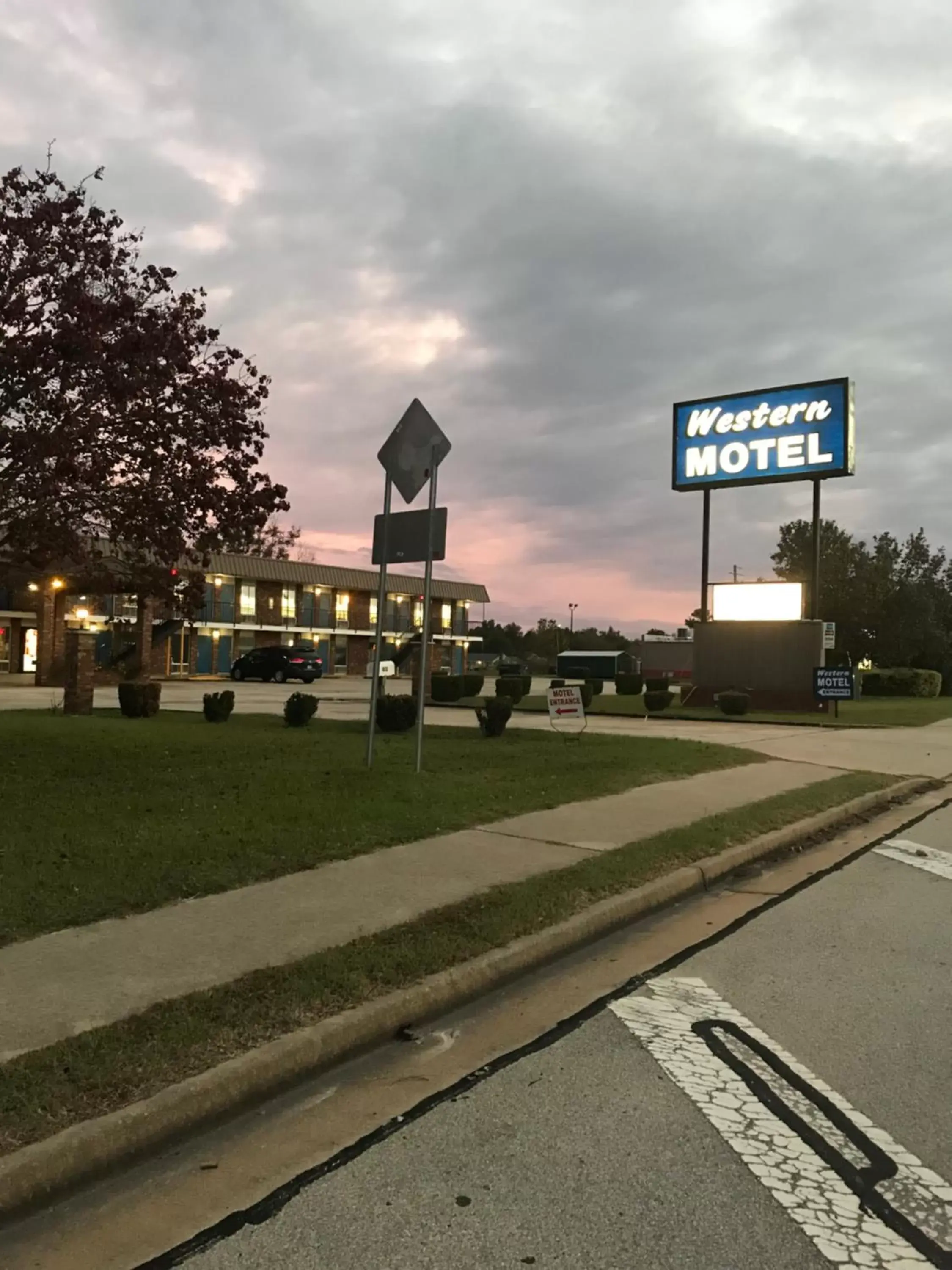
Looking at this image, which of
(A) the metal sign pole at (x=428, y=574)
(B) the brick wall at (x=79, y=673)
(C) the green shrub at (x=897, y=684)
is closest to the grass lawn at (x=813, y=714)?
(C) the green shrub at (x=897, y=684)

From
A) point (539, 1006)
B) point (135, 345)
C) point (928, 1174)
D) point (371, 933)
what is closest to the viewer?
point (928, 1174)

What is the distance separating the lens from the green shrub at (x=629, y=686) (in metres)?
35.6

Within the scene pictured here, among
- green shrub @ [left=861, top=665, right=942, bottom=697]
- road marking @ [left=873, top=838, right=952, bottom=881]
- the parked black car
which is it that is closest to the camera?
road marking @ [left=873, top=838, right=952, bottom=881]

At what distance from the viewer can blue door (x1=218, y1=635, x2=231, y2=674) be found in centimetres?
5109

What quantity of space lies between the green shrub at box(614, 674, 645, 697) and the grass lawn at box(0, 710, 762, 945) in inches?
749

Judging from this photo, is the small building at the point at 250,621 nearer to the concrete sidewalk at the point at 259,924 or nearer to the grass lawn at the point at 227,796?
the grass lawn at the point at 227,796

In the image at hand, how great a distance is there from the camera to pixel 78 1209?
9.73ft

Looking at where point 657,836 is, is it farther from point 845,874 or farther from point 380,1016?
point 380,1016

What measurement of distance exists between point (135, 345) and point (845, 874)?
27.7ft

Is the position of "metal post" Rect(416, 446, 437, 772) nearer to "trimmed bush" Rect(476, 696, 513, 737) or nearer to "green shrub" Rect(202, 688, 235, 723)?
"trimmed bush" Rect(476, 696, 513, 737)

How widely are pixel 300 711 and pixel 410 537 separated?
779 centimetres

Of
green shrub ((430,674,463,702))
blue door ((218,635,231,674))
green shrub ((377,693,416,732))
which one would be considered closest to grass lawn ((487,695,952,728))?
green shrub ((430,674,463,702))

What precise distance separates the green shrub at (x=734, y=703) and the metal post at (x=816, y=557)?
14.7 feet

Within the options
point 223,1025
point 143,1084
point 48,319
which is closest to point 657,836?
point 223,1025
